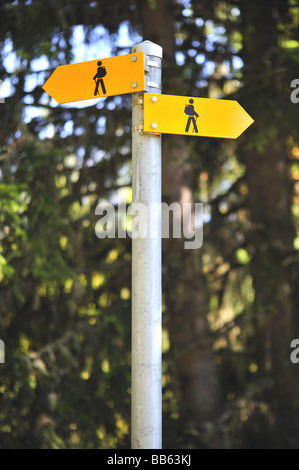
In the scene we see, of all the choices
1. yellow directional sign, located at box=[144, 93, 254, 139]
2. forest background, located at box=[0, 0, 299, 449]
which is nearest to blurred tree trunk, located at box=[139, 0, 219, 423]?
forest background, located at box=[0, 0, 299, 449]

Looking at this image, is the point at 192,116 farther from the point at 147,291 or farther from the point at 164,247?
the point at 164,247

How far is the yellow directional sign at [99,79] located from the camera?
2373 millimetres

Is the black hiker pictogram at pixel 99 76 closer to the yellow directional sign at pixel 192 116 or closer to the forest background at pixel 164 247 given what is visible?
the yellow directional sign at pixel 192 116

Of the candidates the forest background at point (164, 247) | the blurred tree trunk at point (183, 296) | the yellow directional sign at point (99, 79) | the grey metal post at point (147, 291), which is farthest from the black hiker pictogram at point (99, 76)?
the blurred tree trunk at point (183, 296)

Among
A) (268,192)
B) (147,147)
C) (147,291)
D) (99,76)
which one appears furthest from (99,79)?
(268,192)

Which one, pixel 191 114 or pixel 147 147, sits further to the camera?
pixel 191 114

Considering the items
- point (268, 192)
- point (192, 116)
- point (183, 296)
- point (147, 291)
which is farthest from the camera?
point (268, 192)

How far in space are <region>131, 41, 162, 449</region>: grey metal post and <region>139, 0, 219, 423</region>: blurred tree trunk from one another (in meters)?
3.00

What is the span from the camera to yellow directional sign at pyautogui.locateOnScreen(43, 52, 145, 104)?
237 cm

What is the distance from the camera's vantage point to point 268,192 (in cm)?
614

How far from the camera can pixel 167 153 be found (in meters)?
5.39

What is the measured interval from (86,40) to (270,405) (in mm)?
4020

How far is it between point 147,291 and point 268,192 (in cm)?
411

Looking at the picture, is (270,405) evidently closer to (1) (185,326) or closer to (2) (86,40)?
(1) (185,326)
